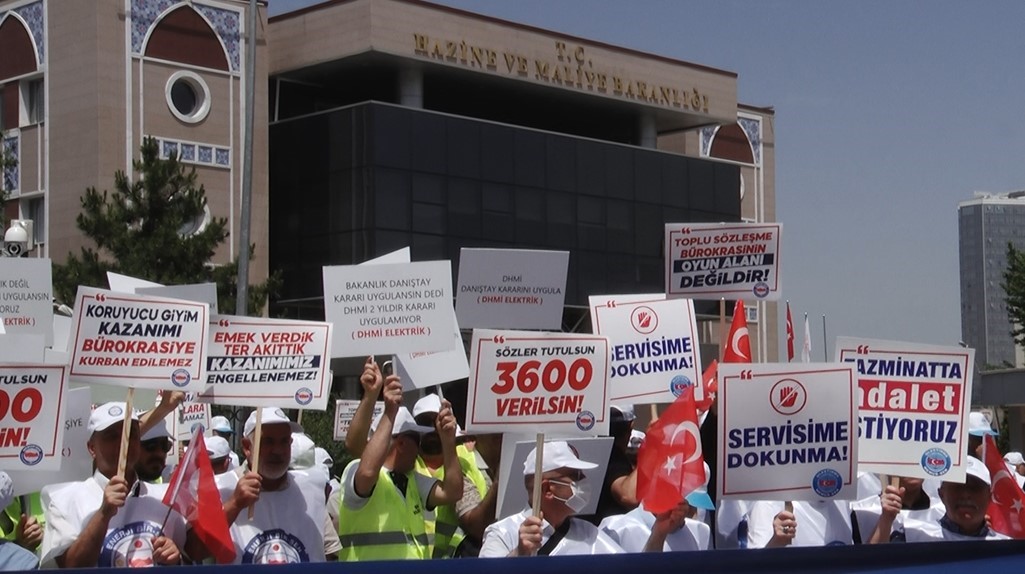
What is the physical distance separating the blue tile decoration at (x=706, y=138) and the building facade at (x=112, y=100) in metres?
16.7

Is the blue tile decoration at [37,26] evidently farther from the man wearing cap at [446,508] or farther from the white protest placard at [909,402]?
the white protest placard at [909,402]

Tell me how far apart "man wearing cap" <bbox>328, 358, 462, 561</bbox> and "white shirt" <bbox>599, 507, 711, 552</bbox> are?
0.84 m

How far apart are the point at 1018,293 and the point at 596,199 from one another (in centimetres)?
1149

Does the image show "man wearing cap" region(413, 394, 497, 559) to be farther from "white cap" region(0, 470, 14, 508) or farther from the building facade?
the building facade

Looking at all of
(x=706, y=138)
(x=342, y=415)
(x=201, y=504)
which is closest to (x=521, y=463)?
(x=201, y=504)

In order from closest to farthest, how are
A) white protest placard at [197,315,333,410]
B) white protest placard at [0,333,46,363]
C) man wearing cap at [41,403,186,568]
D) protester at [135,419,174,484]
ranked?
man wearing cap at [41,403,186,568]
protester at [135,419,174,484]
white protest placard at [197,315,333,410]
white protest placard at [0,333,46,363]

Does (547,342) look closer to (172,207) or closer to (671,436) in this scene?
(671,436)

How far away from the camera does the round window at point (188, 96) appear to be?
1507 inches

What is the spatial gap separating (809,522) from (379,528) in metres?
1.86

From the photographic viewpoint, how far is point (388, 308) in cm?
820

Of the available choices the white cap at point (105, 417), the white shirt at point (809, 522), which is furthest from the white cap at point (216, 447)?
the white shirt at point (809, 522)

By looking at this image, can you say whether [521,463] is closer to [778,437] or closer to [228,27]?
[778,437]

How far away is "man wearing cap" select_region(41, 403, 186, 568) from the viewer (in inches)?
232

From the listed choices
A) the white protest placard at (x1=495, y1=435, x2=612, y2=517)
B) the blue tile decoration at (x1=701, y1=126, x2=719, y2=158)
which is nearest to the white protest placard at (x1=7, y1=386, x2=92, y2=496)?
the white protest placard at (x1=495, y1=435, x2=612, y2=517)
